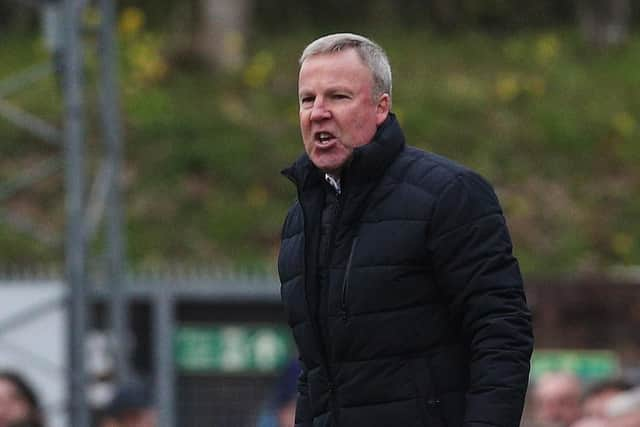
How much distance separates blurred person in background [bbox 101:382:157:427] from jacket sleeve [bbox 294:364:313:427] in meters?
4.09

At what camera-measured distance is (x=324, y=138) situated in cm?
397

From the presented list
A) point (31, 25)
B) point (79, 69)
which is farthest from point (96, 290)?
point (31, 25)

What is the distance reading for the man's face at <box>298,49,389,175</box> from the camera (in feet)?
12.9

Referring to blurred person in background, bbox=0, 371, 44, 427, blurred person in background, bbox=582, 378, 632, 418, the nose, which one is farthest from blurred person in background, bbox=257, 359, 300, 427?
the nose

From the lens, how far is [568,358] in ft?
39.4

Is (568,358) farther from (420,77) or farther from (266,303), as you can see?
(420,77)

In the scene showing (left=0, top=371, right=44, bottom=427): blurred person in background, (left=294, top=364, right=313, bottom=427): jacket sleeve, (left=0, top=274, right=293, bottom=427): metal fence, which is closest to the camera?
(left=294, top=364, right=313, bottom=427): jacket sleeve

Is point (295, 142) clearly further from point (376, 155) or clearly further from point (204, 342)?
point (376, 155)

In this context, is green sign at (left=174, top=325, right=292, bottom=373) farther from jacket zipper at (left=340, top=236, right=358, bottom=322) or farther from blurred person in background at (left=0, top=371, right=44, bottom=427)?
jacket zipper at (left=340, top=236, right=358, bottom=322)

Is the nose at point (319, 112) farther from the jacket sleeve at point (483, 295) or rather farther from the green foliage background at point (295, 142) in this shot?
the green foliage background at point (295, 142)

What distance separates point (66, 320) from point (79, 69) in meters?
1.48

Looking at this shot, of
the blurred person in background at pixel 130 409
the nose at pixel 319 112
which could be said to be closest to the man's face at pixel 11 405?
the blurred person in background at pixel 130 409

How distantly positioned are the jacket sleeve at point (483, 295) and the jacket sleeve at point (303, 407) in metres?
0.40

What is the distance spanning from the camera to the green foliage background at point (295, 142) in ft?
49.9
